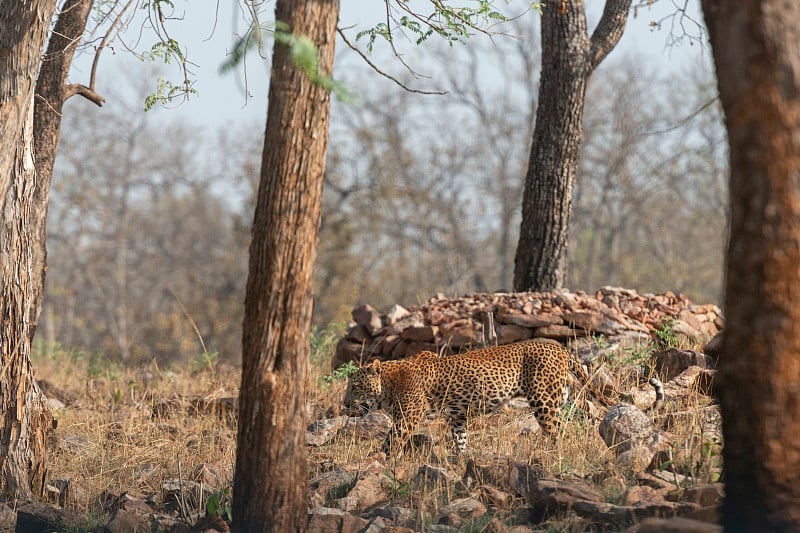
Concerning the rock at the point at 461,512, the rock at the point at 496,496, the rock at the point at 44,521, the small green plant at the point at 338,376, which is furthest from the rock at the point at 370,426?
the rock at the point at 44,521

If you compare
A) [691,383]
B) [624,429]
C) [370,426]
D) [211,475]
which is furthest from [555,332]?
[211,475]

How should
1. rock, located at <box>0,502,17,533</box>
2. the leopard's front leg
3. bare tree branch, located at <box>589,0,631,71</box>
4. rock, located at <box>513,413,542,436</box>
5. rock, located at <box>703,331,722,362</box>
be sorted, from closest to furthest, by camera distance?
rock, located at <box>0,502,17,533</box> → the leopard's front leg → rock, located at <box>513,413,542,436</box> → rock, located at <box>703,331,722,362</box> → bare tree branch, located at <box>589,0,631,71</box>

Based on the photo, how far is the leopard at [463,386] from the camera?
7.81 metres

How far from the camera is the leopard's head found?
7.95 meters

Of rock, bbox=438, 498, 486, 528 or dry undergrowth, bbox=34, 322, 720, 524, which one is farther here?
dry undergrowth, bbox=34, 322, 720, 524

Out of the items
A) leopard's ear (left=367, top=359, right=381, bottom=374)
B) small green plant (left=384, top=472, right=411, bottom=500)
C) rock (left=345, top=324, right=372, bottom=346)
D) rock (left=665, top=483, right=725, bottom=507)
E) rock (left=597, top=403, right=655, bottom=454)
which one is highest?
rock (left=345, top=324, right=372, bottom=346)

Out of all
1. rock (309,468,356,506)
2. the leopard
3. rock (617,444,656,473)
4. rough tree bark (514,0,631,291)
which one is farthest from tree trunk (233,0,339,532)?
rough tree bark (514,0,631,291)

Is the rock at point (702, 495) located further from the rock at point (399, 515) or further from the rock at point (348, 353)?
the rock at point (348, 353)

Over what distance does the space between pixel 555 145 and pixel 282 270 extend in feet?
25.1

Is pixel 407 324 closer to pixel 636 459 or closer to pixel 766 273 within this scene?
pixel 636 459

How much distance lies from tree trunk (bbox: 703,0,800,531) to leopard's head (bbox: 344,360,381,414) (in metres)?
4.14

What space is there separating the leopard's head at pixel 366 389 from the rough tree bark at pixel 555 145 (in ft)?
14.3

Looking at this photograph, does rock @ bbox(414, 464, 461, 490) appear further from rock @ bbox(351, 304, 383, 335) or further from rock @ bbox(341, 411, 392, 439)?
rock @ bbox(351, 304, 383, 335)

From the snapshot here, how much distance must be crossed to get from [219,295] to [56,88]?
1906 cm
